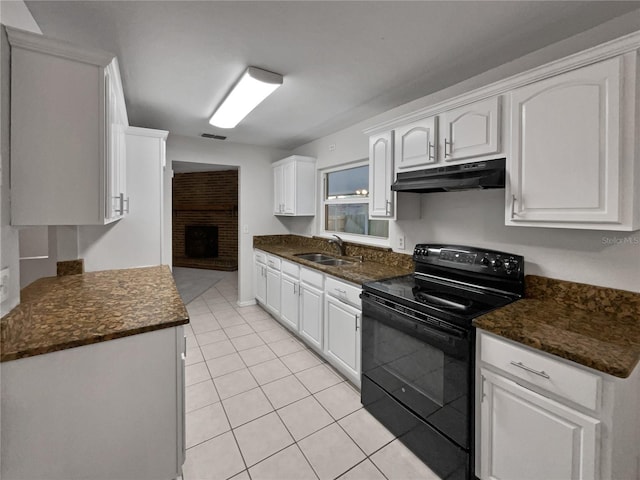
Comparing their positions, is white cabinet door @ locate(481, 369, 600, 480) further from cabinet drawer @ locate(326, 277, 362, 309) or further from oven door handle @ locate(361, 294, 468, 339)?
cabinet drawer @ locate(326, 277, 362, 309)

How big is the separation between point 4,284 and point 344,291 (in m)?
1.93

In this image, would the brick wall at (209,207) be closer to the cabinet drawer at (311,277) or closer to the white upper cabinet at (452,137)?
the cabinet drawer at (311,277)

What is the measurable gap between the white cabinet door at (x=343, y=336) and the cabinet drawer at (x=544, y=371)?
98cm

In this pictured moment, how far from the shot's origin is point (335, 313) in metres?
2.41

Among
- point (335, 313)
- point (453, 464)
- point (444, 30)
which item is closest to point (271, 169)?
point (335, 313)

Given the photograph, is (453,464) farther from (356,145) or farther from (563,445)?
(356,145)

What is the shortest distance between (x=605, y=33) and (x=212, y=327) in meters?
4.06

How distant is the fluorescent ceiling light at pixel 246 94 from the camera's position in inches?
79.7

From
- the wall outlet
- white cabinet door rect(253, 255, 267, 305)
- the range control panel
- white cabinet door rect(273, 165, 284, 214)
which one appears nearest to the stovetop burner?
the range control panel

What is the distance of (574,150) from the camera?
1346 mm

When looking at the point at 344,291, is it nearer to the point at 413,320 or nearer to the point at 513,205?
the point at 413,320

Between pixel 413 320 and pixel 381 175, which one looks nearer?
pixel 413 320

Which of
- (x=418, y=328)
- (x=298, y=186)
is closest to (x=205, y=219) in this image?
(x=298, y=186)

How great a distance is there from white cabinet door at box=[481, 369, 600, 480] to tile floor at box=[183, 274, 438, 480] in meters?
0.44
